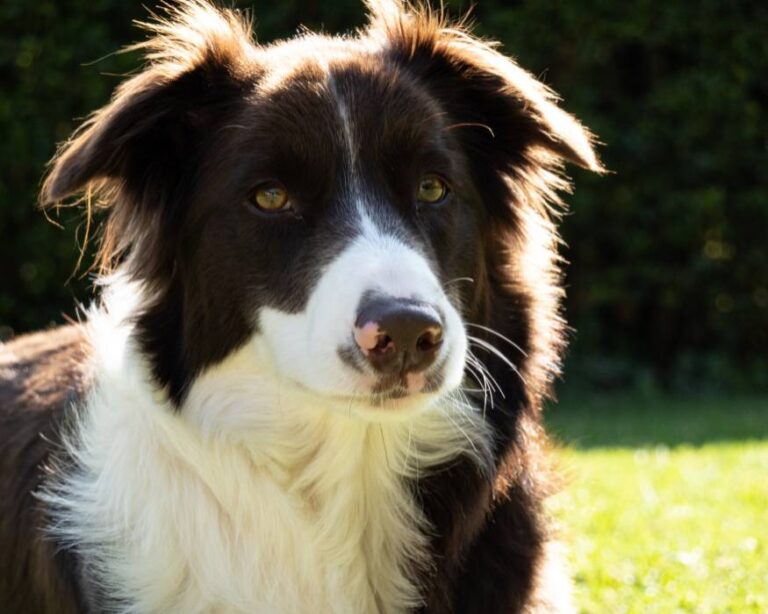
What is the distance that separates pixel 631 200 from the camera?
417 inches

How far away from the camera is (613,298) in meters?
10.8

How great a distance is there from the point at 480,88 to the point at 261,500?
4.69 feet

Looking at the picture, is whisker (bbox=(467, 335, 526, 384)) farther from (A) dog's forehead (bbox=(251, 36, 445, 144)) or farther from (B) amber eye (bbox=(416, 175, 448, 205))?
(A) dog's forehead (bbox=(251, 36, 445, 144))

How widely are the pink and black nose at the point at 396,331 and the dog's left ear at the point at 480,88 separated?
0.98 m

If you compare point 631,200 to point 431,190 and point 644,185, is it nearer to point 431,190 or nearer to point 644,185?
point 644,185

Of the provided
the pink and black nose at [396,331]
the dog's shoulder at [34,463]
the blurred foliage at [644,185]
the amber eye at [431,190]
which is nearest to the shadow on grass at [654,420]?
the blurred foliage at [644,185]

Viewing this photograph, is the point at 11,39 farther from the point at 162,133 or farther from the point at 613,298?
the point at 162,133

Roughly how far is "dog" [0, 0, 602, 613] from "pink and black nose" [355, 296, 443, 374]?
8.1 inches

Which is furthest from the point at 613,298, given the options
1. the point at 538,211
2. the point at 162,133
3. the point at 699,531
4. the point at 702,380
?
the point at 162,133

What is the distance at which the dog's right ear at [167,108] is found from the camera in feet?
11.9

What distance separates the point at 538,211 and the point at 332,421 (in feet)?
3.35

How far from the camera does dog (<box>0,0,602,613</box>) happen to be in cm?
353

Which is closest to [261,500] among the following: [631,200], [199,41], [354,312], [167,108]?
[354,312]

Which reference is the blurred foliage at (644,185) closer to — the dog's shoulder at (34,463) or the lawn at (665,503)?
the lawn at (665,503)
